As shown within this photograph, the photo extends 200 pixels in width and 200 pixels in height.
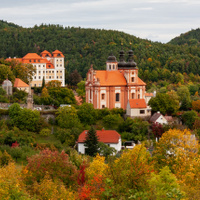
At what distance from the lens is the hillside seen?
173 metres

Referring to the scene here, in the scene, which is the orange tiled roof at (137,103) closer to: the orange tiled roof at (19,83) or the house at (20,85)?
the house at (20,85)

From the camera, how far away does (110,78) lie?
213 feet

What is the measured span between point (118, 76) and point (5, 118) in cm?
1437

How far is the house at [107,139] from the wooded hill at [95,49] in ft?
151

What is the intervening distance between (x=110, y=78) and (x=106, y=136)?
10829 mm

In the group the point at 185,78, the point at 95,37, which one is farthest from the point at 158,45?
the point at 185,78

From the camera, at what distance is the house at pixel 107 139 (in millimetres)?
54719

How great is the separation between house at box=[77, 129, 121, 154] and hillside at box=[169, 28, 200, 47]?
4690 inches

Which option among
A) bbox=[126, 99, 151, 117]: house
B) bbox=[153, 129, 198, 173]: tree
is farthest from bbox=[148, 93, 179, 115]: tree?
bbox=[153, 129, 198, 173]: tree

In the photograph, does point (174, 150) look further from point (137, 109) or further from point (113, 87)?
point (113, 87)

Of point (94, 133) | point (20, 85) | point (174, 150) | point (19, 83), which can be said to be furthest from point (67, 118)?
point (174, 150)

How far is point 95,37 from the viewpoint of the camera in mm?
126562

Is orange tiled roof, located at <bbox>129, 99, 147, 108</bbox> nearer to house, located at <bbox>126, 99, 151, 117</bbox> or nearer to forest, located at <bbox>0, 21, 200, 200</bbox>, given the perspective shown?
house, located at <bbox>126, 99, 151, 117</bbox>

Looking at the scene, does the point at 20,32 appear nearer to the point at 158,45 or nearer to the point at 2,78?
the point at 158,45
